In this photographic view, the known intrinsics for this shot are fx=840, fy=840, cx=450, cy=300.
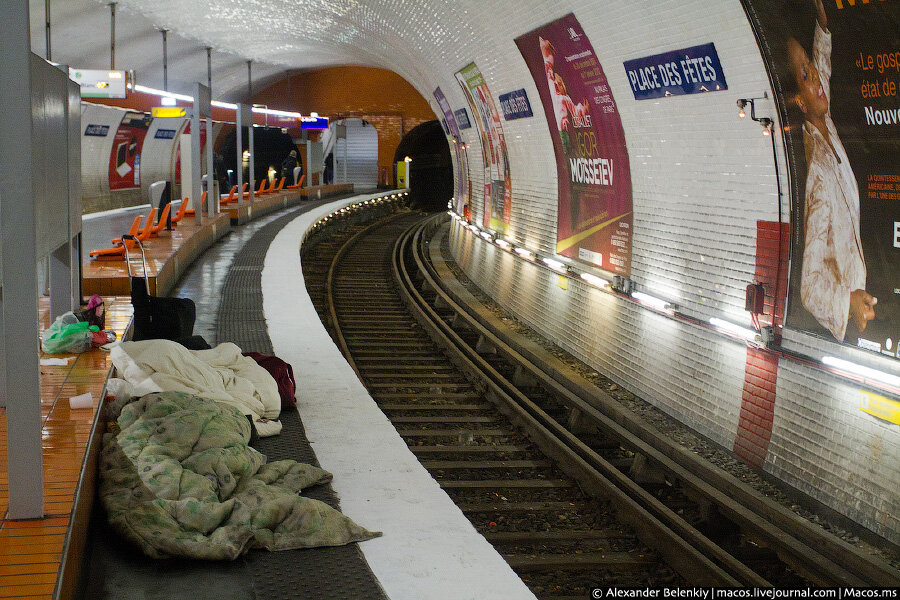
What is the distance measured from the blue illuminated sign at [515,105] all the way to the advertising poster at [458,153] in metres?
5.32

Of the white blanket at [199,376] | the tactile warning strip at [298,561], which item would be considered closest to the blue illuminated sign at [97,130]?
the tactile warning strip at [298,561]

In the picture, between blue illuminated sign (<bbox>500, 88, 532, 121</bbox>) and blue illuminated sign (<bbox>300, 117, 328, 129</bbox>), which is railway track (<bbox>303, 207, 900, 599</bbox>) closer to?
blue illuminated sign (<bbox>500, 88, 532, 121</bbox>)

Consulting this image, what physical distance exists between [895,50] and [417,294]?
30.7 ft

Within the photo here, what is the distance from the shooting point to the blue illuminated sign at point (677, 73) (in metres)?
5.71

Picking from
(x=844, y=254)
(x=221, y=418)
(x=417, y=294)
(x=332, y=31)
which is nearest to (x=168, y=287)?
(x=417, y=294)

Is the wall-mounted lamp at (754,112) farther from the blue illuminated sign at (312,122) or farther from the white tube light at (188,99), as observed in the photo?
the blue illuminated sign at (312,122)

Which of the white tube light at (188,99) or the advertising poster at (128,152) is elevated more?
the white tube light at (188,99)

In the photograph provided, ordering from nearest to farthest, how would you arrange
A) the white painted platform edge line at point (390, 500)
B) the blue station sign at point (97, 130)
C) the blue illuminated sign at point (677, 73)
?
1. the white painted platform edge line at point (390, 500)
2. the blue illuminated sign at point (677, 73)
3. the blue station sign at point (97, 130)

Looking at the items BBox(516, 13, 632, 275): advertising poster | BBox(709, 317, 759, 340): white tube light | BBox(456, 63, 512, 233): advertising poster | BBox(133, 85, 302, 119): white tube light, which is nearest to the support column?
BBox(709, 317, 759, 340): white tube light

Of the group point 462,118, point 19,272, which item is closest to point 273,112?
point 462,118

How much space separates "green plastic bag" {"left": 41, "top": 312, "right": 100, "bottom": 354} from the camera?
494cm

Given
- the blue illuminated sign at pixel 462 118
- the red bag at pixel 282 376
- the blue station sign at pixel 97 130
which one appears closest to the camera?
the red bag at pixel 282 376

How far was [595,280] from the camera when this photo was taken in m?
8.55

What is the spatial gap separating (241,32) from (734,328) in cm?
1625
